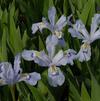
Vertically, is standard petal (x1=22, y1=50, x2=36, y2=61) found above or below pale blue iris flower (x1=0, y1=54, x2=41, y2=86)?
above

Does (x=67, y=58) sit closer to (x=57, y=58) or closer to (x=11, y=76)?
(x=57, y=58)

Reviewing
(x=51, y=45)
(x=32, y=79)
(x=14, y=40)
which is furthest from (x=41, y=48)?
(x=32, y=79)

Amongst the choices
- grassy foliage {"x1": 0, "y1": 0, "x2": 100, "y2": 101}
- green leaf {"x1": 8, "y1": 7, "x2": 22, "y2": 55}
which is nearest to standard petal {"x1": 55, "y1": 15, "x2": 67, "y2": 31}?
grassy foliage {"x1": 0, "y1": 0, "x2": 100, "y2": 101}

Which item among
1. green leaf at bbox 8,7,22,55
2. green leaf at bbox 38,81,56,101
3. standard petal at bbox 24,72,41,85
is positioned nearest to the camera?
standard petal at bbox 24,72,41,85

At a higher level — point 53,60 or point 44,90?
point 53,60

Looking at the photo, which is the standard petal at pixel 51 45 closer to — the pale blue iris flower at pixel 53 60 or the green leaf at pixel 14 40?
the pale blue iris flower at pixel 53 60

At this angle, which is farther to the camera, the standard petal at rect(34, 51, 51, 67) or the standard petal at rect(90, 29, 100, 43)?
the standard petal at rect(90, 29, 100, 43)

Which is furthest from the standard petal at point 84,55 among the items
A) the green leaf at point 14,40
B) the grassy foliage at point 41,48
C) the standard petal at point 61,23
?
the green leaf at point 14,40

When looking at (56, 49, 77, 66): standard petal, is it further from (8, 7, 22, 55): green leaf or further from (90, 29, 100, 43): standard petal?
(8, 7, 22, 55): green leaf

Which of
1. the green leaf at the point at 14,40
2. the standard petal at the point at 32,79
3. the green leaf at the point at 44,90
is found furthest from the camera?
the green leaf at the point at 14,40

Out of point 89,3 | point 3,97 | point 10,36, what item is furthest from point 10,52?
point 89,3

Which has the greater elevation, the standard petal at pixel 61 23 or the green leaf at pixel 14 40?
the standard petal at pixel 61 23
